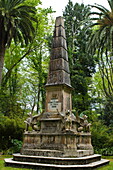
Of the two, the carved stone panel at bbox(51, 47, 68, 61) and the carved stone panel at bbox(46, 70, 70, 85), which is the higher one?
the carved stone panel at bbox(51, 47, 68, 61)

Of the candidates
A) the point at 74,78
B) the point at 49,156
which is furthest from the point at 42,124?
the point at 74,78

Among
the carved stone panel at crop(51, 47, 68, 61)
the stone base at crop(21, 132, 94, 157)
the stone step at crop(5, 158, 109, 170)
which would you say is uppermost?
the carved stone panel at crop(51, 47, 68, 61)

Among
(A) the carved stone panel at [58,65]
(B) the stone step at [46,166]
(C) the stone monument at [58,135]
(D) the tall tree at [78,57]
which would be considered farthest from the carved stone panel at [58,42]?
(D) the tall tree at [78,57]

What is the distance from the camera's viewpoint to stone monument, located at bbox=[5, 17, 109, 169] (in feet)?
23.0

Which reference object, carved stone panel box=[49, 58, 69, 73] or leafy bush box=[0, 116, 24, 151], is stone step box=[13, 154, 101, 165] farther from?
leafy bush box=[0, 116, 24, 151]

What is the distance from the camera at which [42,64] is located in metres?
24.2

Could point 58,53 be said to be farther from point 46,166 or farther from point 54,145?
point 46,166

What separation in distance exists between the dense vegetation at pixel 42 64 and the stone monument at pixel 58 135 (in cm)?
531

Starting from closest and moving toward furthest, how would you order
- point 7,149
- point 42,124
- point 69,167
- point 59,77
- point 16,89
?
1. point 69,167
2. point 42,124
3. point 59,77
4. point 7,149
5. point 16,89

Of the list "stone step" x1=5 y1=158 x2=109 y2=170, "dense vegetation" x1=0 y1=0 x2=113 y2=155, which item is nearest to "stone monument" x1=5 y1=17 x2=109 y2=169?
"stone step" x1=5 y1=158 x2=109 y2=170

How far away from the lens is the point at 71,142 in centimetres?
771

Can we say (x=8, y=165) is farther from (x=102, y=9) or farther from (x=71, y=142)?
(x=102, y=9)

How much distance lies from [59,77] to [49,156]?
405 centimetres

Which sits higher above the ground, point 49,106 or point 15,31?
point 15,31
